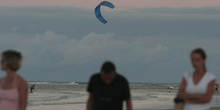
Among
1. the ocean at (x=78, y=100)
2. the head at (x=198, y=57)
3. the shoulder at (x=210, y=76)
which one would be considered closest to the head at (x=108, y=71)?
the head at (x=198, y=57)

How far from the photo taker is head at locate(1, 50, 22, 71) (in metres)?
4.40

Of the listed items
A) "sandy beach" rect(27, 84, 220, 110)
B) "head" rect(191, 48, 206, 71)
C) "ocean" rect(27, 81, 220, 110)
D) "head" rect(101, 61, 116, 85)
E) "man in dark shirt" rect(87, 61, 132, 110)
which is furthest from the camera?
"ocean" rect(27, 81, 220, 110)

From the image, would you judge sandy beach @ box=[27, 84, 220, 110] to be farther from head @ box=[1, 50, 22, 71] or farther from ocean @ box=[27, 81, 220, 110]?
head @ box=[1, 50, 22, 71]

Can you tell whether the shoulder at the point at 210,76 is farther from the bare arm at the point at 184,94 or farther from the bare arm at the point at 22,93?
the bare arm at the point at 22,93

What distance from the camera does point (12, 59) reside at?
14.5 ft

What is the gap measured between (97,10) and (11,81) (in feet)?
57.9

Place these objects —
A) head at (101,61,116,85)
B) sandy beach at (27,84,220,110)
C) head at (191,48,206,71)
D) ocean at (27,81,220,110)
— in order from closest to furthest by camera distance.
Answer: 1. head at (191,48,206,71)
2. head at (101,61,116,85)
3. sandy beach at (27,84,220,110)
4. ocean at (27,81,220,110)

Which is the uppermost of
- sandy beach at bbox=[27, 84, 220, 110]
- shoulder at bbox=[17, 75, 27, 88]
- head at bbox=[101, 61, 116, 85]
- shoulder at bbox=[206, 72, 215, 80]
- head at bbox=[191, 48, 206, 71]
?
head at bbox=[191, 48, 206, 71]

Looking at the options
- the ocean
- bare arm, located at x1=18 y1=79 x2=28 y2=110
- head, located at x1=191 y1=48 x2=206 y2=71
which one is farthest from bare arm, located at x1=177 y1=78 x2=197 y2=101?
the ocean

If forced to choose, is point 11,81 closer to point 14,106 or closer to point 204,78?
point 14,106

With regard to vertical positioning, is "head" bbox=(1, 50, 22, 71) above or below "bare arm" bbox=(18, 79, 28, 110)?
above

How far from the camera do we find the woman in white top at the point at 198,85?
14.5ft

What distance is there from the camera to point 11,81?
4.53 m

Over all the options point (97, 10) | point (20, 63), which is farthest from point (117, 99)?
point (97, 10)
